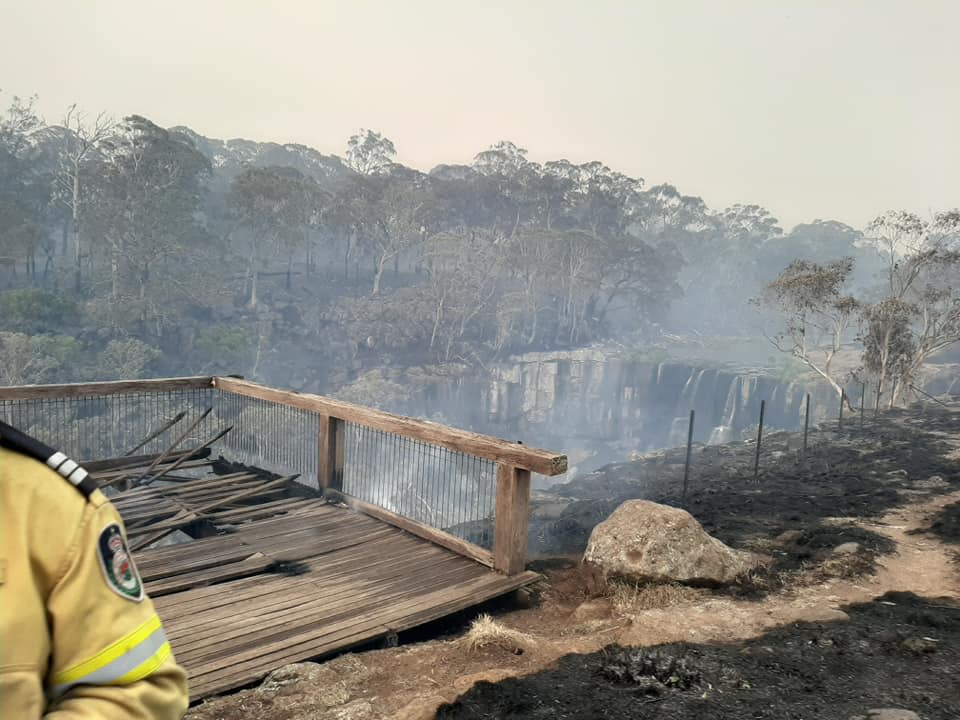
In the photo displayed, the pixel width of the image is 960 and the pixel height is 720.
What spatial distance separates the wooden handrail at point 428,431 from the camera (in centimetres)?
488

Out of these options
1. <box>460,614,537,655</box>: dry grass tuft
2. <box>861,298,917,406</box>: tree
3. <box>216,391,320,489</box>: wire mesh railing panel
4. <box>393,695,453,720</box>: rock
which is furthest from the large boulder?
<box>861,298,917,406</box>: tree

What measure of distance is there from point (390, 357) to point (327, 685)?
40626 millimetres

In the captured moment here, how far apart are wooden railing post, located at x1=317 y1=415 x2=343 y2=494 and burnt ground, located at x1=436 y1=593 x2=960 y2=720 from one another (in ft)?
11.8

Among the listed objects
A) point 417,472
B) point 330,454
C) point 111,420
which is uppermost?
point 330,454

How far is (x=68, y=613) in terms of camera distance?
117cm

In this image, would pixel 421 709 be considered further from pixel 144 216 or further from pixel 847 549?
pixel 144 216

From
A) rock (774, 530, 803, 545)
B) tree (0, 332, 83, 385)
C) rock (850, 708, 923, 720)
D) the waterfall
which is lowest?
the waterfall

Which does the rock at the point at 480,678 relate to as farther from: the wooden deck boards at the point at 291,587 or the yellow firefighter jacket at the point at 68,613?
the yellow firefighter jacket at the point at 68,613

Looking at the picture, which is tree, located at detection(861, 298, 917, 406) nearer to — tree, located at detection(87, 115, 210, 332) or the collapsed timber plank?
the collapsed timber plank

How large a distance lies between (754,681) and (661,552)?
1.84 meters

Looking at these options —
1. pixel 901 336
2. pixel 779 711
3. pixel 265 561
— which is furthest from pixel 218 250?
pixel 779 711

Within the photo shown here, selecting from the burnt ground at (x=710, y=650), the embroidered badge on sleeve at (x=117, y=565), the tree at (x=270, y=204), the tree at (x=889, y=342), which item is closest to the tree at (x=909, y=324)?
the tree at (x=889, y=342)

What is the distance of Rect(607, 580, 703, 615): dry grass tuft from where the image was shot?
5.27 meters

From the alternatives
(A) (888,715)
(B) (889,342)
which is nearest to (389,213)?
(B) (889,342)
